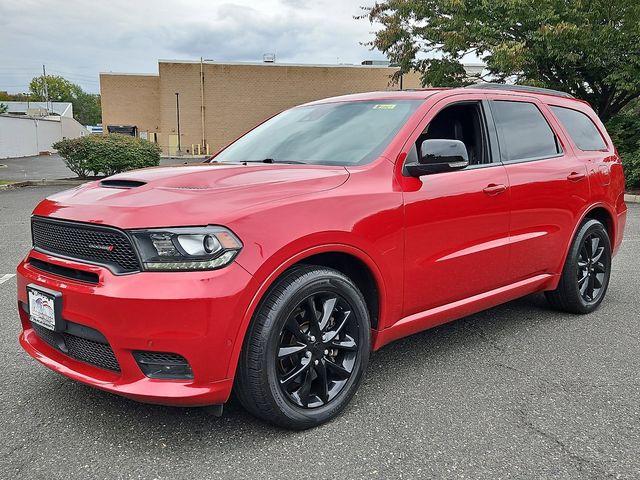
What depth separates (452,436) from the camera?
270 cm

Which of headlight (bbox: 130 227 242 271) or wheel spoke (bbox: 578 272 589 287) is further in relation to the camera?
wheel spoke (bbox: 578 272 589 287)

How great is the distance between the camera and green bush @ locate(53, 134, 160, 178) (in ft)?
53.9

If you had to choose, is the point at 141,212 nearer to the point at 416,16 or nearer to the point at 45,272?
the point at 45,272

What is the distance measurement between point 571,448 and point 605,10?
52.0 feet

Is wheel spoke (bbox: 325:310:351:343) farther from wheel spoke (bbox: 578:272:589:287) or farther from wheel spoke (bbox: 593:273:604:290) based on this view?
wheel spoke (bbox: 593:273:604:290)

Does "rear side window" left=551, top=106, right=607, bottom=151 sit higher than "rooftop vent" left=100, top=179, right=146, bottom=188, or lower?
higher

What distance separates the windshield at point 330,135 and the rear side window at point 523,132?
0.83 m

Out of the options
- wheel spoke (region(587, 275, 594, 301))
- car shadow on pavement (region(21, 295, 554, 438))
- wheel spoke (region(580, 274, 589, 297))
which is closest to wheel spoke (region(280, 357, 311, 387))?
car shadow on pavement (region(21, 295, 554, 438))

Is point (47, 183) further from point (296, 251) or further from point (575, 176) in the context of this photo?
point (296, 251)

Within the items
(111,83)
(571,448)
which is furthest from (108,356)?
(111,83)

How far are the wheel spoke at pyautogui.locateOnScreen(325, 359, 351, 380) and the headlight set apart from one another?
0.84 metres

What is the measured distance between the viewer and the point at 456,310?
3529 mm

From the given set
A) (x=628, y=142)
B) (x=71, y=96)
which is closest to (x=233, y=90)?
(x=628, y=142)

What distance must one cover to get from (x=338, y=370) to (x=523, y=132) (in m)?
2.41
